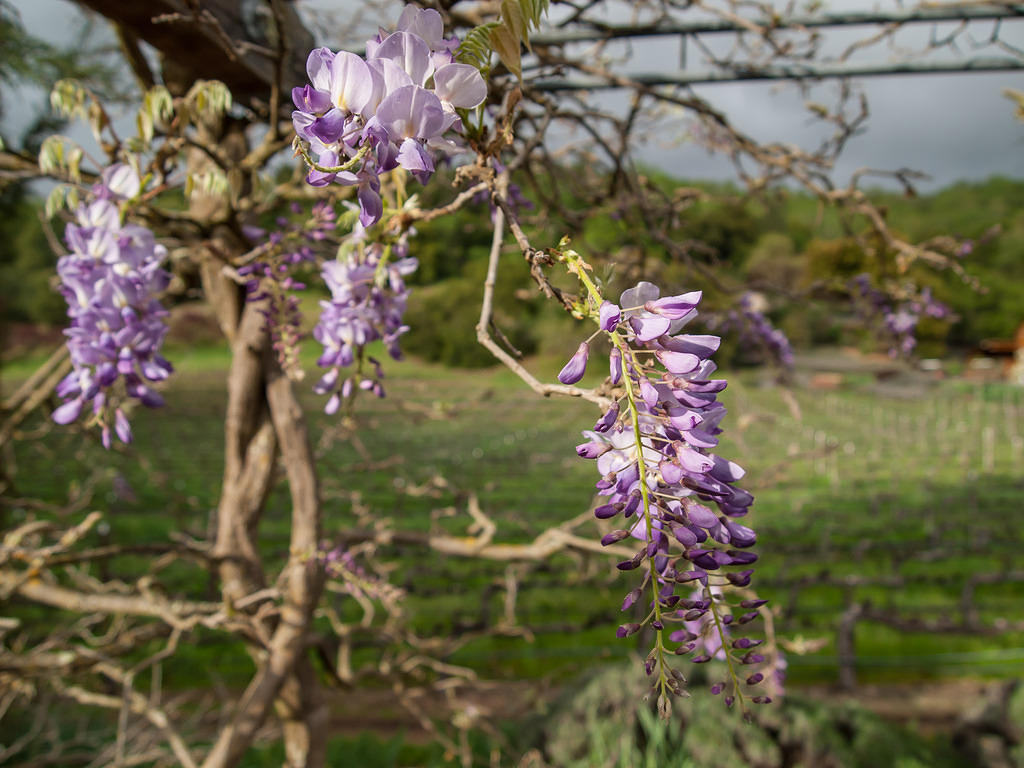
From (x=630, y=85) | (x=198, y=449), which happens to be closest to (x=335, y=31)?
(x=630, y=85)

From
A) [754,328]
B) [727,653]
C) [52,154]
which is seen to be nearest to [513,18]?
[727,653]

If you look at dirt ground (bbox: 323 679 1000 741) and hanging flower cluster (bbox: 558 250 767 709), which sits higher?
hanging flower cluster (bbox: 558 250 767 709)

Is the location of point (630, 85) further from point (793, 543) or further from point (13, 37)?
point (793, 543)

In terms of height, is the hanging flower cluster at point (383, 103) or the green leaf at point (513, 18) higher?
the green leaf at point (513, 18)

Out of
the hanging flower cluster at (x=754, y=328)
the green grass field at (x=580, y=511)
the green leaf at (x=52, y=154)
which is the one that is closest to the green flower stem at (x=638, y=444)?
the green leaf at (x=52, y=154)

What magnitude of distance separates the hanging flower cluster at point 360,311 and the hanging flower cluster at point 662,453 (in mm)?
343

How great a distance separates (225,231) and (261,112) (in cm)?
20

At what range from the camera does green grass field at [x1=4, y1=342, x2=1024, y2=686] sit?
15.1 ft

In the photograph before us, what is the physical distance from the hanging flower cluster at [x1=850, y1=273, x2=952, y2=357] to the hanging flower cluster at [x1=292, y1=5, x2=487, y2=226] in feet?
4.56

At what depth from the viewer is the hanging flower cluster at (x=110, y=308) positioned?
611 mm

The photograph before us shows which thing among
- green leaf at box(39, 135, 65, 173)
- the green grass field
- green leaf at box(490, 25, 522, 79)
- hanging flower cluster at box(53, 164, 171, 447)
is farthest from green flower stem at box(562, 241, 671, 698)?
the green grass field

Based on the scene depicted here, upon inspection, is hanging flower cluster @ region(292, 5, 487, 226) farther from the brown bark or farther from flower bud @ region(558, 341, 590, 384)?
the brown bark

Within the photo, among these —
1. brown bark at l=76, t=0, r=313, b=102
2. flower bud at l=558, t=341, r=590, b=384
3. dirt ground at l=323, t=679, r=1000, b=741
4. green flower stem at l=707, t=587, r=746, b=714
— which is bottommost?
dirt ground at l=323, t=679, r=1000, b=741

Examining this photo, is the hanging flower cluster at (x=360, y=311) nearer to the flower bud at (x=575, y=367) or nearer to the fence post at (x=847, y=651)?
the flower bud at (x=575, y=367)
